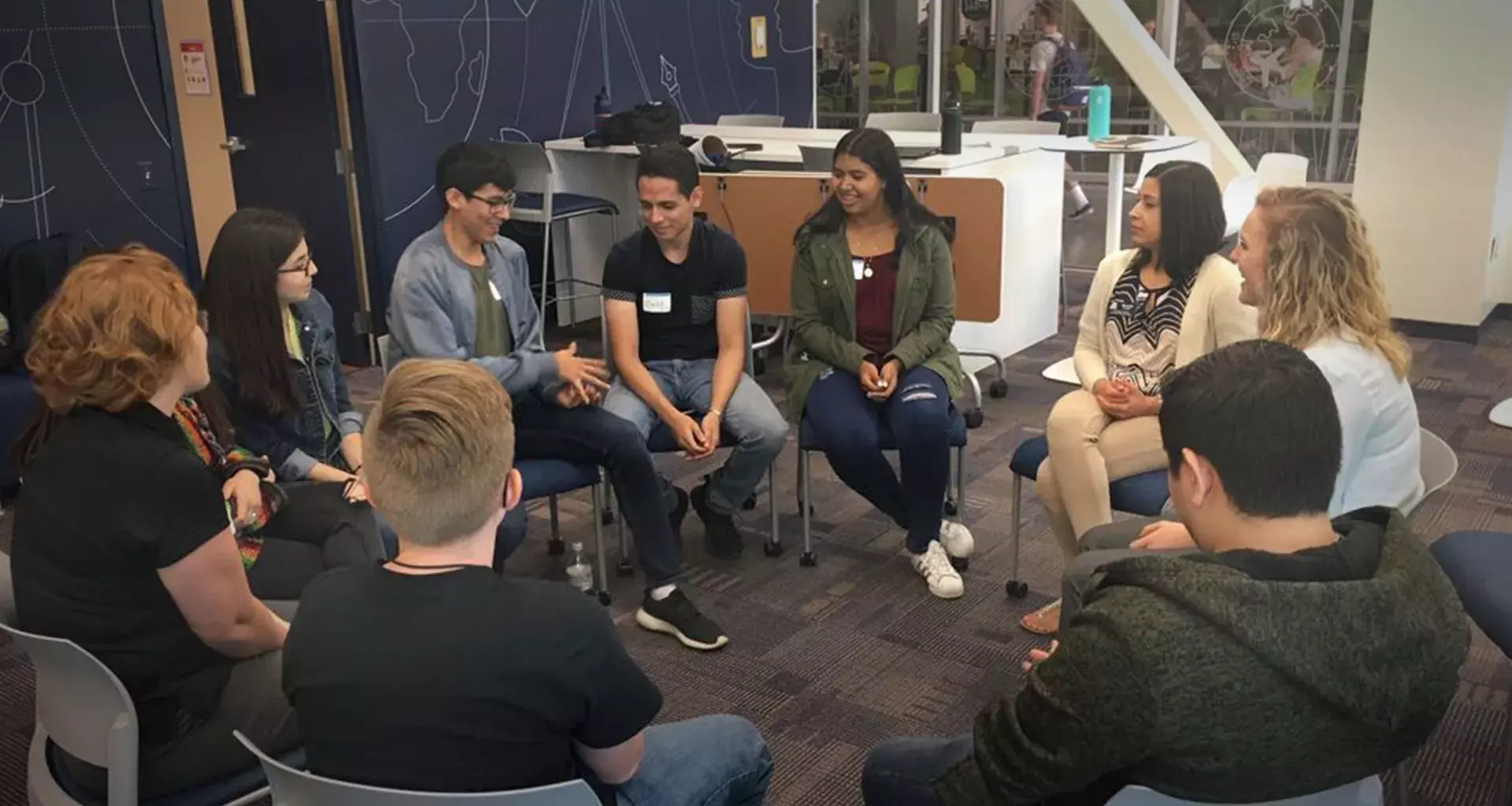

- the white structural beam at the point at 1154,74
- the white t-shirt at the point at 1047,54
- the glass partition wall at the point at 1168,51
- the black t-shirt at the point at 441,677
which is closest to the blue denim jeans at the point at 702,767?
the black t-shirt at the point at 441,677

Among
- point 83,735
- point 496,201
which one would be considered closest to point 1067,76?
point 496,201

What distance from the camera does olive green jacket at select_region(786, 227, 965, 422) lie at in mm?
3357

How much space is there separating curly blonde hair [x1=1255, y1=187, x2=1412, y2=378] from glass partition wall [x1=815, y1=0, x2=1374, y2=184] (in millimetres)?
6754

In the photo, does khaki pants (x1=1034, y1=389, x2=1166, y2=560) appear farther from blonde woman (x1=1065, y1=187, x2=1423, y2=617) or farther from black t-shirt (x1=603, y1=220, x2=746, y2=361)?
black t-shirt (x1=603, y1=220, x2=746, y2=361)

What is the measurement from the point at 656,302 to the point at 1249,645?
2.34 metres

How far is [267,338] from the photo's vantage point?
2602 mm

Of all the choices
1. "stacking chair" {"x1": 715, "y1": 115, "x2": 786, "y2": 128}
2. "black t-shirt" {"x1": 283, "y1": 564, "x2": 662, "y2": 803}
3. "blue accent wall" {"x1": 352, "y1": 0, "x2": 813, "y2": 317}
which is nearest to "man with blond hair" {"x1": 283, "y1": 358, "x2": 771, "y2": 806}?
"black t-shirt" {"x1": 283, "y1": 564, "x2": 662, "y2": 803}

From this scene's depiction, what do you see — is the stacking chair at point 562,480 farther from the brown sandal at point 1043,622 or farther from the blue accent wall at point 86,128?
the blue accent wall at point 86,128

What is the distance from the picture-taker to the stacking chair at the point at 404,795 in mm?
1198

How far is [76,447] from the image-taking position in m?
1.72

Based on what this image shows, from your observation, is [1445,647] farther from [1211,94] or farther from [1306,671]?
[1211,94]

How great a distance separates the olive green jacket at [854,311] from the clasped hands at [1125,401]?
1.80 ft

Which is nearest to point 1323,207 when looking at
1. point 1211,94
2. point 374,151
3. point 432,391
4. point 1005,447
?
point 432,391

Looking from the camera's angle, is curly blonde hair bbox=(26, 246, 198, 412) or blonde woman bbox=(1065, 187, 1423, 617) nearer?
curly blonde hair bbox=(26, 246, 198, 412)
